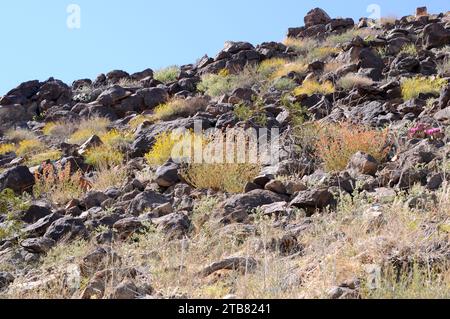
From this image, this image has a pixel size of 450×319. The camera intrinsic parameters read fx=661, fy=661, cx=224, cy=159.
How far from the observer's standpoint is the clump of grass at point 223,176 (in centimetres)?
811

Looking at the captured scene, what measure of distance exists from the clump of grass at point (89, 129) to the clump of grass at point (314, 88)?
13.8 feet

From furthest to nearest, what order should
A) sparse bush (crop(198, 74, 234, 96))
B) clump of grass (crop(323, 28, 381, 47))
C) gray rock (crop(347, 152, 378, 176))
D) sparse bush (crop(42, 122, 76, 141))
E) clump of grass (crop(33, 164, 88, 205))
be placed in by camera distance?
1. clump of grass (crop(323, 28, 381, 47))
2. sparse bush (crop(198, 74, 234, 96))
3. sparse bush (crop(42, 122, 76, 141))
4. clump of grass (crop(33, 164, 88, 205))
5. gray rock (crop(347, 152, 378, 176))

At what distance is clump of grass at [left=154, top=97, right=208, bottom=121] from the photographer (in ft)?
45.1

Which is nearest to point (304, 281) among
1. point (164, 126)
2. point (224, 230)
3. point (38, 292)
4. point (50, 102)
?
point (224, 230)

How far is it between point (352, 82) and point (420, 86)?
5.13 ft

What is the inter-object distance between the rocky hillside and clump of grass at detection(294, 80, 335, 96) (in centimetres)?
6

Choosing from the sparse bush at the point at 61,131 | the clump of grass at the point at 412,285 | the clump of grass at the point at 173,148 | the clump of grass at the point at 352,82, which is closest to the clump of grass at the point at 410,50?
the clump of grass at the point at 352,82

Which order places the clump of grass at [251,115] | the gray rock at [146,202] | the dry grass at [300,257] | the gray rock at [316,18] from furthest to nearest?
the gray rock at [316,18] → the clump of grass at [251,115] → the gray rock at [146,202] → the dry grass at [300,257]

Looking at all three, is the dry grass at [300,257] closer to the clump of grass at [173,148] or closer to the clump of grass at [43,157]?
the clump of grass at [173,148]

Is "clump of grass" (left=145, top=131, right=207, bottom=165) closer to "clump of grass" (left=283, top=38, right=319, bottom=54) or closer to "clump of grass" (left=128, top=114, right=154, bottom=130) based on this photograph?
"clump of grass" (left=128, top=114, right=154, bottom=130)

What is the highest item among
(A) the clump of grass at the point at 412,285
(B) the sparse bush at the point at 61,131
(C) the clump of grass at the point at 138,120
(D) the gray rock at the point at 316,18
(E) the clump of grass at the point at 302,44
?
(D) the gray rock at the point at 316,18

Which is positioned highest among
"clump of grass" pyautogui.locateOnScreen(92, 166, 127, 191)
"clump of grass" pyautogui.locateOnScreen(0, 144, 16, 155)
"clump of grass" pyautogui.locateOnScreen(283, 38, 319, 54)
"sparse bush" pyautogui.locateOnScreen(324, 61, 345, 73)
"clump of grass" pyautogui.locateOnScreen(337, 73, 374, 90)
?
"clump of grass" pyautogui.locateOnScreen(283, 38, 319, 54)

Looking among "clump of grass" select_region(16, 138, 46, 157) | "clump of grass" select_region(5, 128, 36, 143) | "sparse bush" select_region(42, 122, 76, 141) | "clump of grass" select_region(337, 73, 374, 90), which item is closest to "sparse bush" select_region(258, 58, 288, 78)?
"clump of grass" select_region(337, 73, 374, 90)

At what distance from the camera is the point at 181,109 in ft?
45.4
